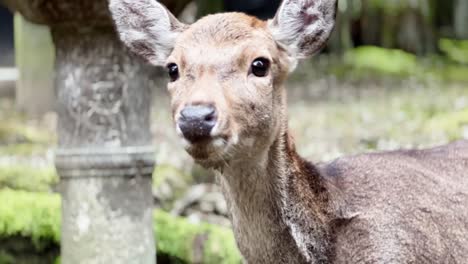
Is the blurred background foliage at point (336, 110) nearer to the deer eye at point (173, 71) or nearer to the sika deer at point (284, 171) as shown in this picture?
the sika deer at point (284, 171)

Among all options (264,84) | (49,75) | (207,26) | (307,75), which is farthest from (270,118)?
(307,75)

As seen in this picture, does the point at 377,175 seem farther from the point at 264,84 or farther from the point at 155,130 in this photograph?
the point at 155,130

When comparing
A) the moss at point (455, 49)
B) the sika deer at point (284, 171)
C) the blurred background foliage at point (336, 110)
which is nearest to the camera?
the sika deer at point (284, 171)

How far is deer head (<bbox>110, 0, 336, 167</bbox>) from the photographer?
12.5 ft

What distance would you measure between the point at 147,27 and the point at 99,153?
1.35 metres

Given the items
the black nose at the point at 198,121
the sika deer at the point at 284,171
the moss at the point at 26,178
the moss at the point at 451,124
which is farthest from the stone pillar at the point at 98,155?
the moss at the point at 451,124

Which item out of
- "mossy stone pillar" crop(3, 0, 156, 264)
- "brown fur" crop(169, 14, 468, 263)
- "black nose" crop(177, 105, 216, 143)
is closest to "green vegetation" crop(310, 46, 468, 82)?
"mossy stone pillar" crop(3, 0, 156, 264)

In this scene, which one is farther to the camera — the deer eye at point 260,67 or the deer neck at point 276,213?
the deer neck at point 276,213

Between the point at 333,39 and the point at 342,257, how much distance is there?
508 inches

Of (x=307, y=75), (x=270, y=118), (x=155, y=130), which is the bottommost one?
(x=307, y=75)

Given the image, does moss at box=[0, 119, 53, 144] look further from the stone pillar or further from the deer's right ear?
the deer's right ear

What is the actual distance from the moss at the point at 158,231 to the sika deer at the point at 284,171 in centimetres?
182

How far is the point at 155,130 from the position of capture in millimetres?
10992

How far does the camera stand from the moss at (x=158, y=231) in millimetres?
Result: 6398
